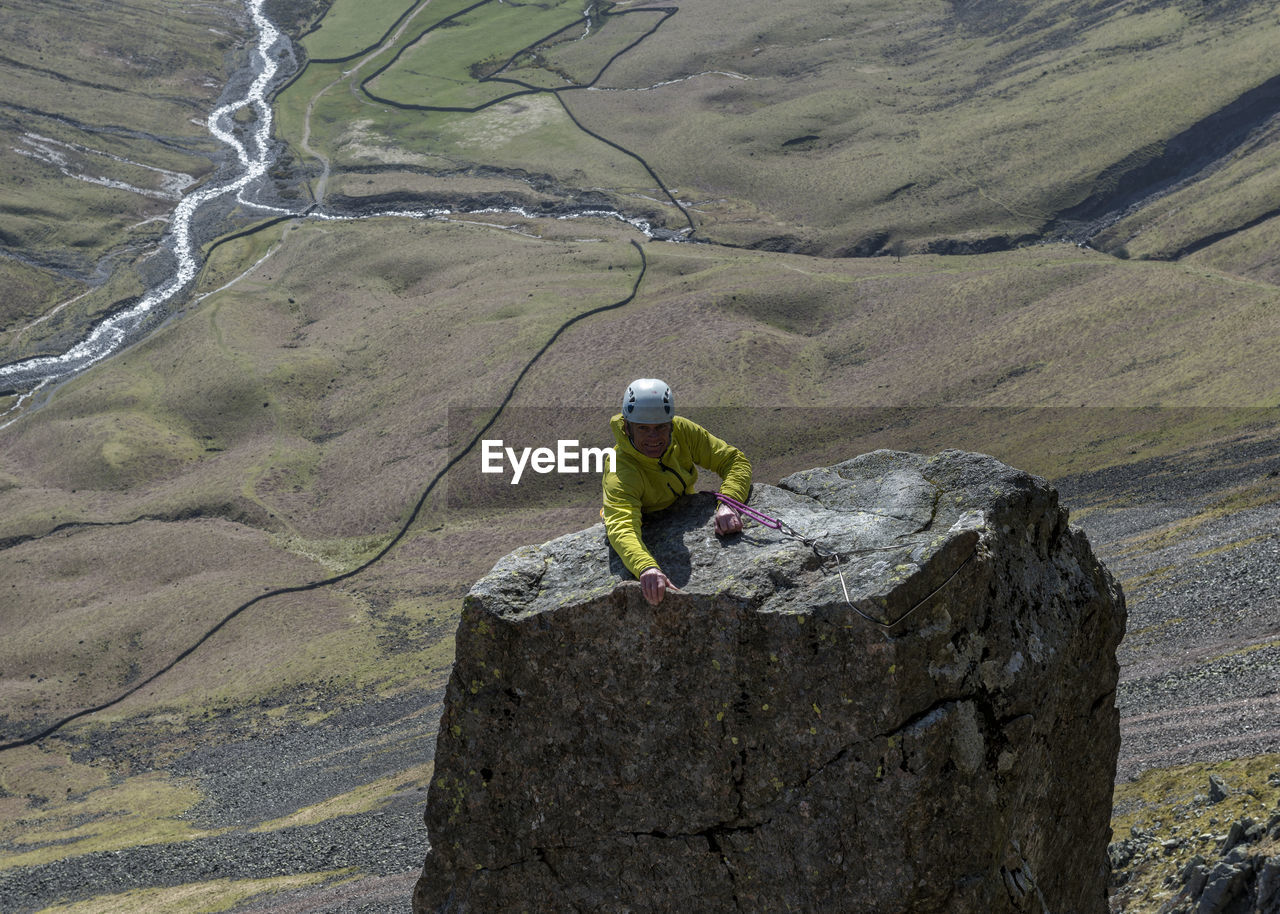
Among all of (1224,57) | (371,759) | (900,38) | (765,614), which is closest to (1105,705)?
(765,614)

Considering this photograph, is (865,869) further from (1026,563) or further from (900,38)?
(900,38)

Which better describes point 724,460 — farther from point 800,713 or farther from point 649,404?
point 800,713

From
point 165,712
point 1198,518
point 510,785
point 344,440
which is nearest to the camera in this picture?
point 510,785

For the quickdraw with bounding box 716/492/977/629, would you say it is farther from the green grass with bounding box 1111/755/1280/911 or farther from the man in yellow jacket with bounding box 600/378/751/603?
the green grass with bounding box 1111/755/1280/911

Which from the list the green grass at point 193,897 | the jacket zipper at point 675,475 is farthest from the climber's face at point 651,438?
the green grass at point 193,897

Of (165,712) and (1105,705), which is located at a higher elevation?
(1105,705)

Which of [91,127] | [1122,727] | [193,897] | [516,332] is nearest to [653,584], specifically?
[1122,727]

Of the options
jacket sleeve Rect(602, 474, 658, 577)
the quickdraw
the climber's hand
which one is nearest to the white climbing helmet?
jacket sleeve Rect(602, 474, 658, 577)
